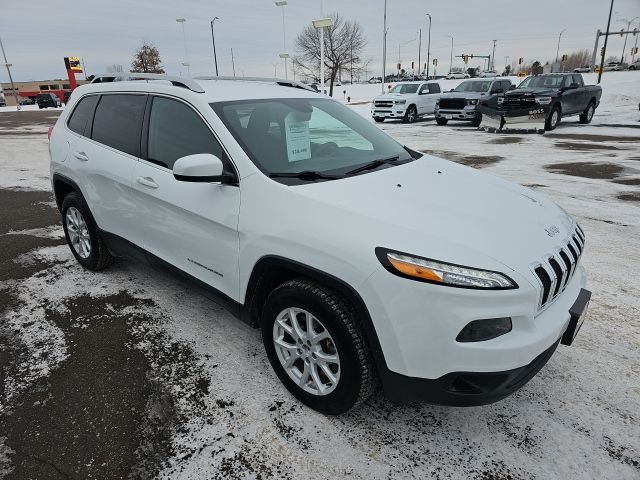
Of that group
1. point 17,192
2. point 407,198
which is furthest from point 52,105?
point 407,198

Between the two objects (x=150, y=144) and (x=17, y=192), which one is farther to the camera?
(x=17, y=192)

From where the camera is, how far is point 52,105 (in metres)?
45.6

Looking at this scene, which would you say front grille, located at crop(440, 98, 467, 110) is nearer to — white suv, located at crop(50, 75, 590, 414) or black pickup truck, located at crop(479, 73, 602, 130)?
black pickup truck, located at crop(479, 73, 602, 130)

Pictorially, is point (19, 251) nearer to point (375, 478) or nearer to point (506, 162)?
point (375, 478)

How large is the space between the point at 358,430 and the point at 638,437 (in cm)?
149

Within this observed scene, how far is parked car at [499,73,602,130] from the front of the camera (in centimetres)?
1512

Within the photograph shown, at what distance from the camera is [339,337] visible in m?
2.19

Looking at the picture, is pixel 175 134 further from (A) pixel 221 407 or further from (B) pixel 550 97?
(B) pixel 550 97

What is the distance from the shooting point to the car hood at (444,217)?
202 cm

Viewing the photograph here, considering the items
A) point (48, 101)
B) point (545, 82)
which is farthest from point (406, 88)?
point (48, 101)

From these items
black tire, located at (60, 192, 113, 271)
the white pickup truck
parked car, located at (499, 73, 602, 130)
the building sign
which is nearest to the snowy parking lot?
black tire, located at (60, 192, 113, 271)

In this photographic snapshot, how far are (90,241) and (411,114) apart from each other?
1934cm

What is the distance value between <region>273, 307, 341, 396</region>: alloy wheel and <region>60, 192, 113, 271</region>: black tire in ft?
7.90

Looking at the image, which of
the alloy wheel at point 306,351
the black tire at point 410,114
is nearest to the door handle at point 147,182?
the alloy wheel at point 306,351
